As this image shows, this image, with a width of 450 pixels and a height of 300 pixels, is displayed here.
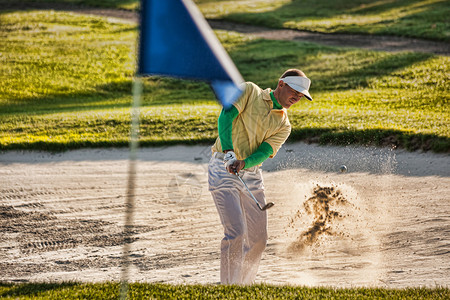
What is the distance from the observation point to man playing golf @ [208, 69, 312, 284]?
5414 millimetres

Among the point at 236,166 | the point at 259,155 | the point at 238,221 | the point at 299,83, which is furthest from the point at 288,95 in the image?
the point at 238,221

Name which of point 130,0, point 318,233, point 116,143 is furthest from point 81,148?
point 130,0

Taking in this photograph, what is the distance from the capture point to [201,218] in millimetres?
8500

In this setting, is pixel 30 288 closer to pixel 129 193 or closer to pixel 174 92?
pixel 129 193

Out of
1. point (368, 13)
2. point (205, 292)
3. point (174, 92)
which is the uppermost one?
point (368, 13)

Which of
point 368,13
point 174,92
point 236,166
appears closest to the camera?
point 236,166

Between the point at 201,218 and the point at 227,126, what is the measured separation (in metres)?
3.35

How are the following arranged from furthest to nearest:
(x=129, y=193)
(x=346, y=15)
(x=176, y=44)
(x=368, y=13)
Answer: (x=368, y=13) → (x=346, y=15) → (x=129, y=193) → (x=176, y=44)

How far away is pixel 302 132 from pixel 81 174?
4.33 m

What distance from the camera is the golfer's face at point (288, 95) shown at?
5430 mm

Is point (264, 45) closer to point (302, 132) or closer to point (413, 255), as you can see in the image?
point (302, 132)

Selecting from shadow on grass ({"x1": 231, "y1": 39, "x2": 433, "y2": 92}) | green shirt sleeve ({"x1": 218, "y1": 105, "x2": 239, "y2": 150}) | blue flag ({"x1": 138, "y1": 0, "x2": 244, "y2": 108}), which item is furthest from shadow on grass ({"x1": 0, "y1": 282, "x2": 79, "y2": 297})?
shadow on grass ({"x1": 231, "y1": 39, "x2": 433, "y2": 92})

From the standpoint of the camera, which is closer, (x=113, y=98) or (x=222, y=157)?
(x=222, y=157)

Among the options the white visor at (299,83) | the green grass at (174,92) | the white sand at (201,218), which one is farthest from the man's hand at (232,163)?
the green grass at (174,92)
